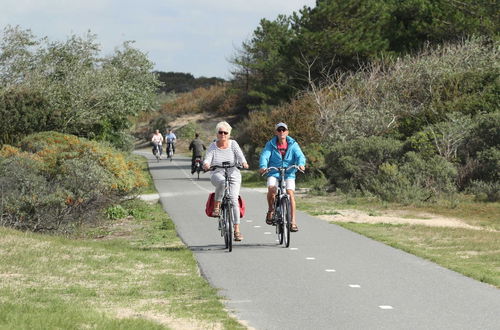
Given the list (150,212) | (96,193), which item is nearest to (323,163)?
(150,212)

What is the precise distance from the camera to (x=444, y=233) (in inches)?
639

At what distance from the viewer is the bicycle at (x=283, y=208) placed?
13.6 meters

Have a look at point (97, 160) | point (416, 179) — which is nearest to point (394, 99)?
point (416, 179)

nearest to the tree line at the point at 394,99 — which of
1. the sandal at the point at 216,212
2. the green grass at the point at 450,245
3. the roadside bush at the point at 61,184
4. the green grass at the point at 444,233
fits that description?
the green grass at the point at 444,233

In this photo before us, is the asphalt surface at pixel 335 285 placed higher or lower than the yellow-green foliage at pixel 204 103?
lower

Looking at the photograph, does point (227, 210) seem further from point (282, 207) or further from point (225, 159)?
point (282, 207)

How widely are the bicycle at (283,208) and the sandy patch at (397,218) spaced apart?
5.55 meters

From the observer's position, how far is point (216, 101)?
8856 centimetres

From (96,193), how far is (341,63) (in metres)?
33.8

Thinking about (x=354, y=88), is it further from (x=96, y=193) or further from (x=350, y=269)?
(x=350, y=269)

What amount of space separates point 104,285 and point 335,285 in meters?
2.79

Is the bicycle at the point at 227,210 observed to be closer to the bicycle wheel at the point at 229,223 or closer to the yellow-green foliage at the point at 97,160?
the bicycle wheel at the point at 229,223

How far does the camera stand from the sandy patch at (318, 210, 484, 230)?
1916 cm

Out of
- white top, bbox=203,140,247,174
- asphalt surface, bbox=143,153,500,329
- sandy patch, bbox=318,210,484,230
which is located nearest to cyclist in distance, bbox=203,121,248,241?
white top, bbox=203,140,247,174
